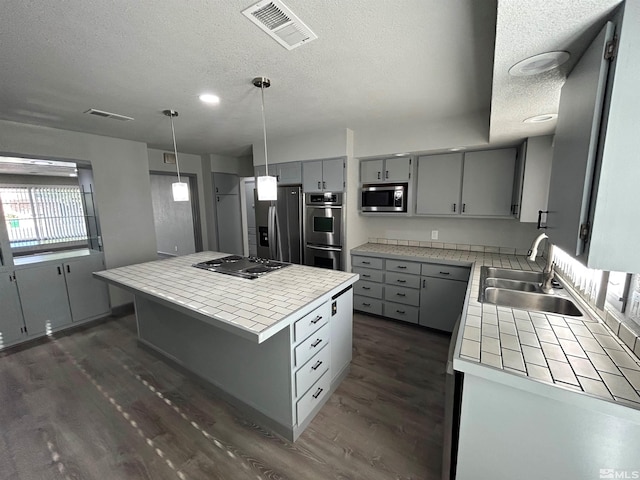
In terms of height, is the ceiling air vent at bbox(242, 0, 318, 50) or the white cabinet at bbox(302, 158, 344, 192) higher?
the ceiling air vent at bbox(242, 0, 318, 50)

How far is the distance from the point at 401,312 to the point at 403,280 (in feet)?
1.35

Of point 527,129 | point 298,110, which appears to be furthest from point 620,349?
point 298,110

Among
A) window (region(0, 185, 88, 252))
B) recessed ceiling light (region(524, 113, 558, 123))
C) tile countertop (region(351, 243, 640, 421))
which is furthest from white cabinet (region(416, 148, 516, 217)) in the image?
window (region(0, 185, 88, 252))

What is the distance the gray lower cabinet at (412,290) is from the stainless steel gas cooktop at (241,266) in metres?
1.29

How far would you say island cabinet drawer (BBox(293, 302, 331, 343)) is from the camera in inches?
64.2

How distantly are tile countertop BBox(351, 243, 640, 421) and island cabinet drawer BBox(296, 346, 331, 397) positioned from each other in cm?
98

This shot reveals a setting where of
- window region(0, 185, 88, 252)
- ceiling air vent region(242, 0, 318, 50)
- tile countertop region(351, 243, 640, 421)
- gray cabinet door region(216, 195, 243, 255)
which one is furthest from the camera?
gray cabinet door region(216, 195, 243, 255)

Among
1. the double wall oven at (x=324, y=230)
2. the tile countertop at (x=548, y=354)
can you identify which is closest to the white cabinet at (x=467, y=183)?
the double wall oven at (x=324, y=230)

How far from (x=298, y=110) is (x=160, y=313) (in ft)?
7.82

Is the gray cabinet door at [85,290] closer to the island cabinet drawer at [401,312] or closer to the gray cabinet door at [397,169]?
the island cabinet drawer at [401,312]

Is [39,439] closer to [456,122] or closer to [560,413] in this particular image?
[560,413]

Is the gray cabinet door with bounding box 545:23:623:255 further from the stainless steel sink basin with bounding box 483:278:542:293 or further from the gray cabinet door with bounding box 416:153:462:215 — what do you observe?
the gray cabinet door with bounding box 416:153:462:215

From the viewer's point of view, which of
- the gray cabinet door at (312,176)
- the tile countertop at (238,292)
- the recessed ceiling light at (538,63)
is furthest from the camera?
the gray cabinet door at (312,176)

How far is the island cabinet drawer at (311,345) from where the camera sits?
1.67 meters
